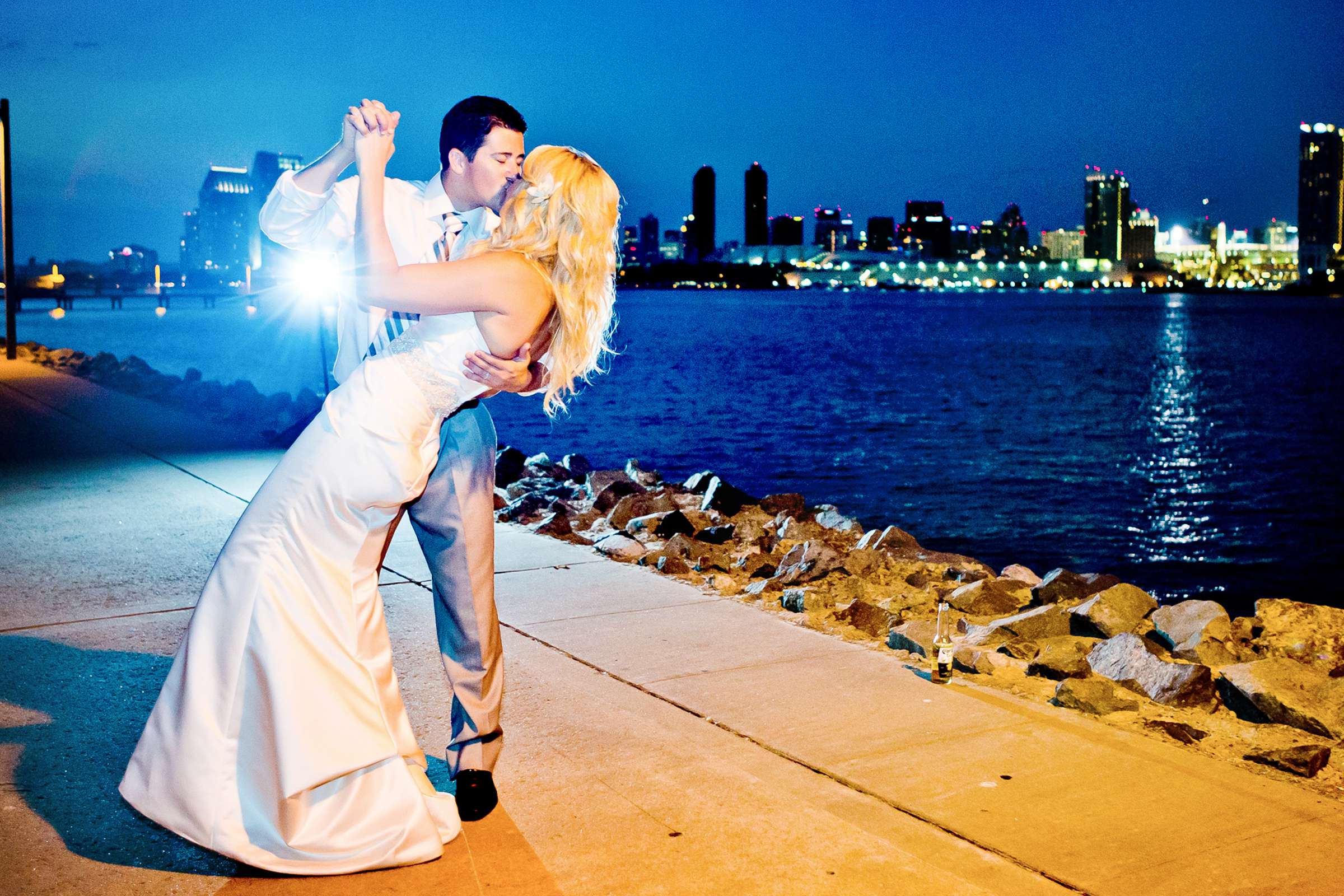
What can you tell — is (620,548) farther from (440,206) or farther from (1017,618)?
(440,206)

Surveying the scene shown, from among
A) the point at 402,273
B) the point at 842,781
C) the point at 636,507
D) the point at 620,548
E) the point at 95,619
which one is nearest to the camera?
the point at 402,273

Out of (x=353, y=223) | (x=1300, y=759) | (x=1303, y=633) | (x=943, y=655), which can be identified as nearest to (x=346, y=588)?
(x=353, y=223)

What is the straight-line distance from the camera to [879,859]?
11.6ft

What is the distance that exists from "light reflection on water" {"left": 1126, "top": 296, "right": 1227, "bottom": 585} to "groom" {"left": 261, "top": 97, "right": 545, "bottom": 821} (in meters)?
14.4

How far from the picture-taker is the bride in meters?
3.31

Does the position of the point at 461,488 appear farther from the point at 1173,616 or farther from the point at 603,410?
the point at 603,410

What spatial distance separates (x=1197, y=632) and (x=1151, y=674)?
1.54 metres

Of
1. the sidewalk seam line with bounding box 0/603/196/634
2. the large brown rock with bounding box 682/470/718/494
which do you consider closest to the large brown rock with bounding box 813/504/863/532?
the large brown rock with bounding box 682/470/718/494

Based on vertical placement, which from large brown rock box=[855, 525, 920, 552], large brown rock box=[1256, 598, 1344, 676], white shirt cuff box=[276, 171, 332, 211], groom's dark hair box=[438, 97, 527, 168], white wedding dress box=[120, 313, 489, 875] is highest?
groom's dark hair box=[438, 97, 527, 168]

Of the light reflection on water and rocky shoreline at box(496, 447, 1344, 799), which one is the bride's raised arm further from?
the light reflection on water

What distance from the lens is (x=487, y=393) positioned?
11.8ft

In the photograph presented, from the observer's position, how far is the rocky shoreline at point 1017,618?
16.3 feet

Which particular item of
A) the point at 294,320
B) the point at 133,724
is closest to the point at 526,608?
the point at 133,724

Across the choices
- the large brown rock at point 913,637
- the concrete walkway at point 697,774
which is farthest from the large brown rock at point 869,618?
the concrete walkway at point 697,774
